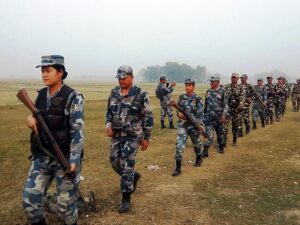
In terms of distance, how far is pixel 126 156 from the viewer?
19.2ft

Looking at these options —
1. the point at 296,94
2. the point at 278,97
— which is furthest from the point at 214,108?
the point at 296,94

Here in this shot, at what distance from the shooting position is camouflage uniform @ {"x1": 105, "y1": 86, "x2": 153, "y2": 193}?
5848 millimetres

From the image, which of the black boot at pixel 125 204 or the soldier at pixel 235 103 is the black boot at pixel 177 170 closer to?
the black boot at pixel 125 204

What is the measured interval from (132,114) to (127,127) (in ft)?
0.78

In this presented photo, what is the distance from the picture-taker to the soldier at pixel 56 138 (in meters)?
4.29

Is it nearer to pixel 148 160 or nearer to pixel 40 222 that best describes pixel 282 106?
pixel 148 160

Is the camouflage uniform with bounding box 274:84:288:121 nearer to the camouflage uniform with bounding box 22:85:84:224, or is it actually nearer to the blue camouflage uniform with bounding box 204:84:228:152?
the blue camouflage uniform with bounding box 204:84:228:152

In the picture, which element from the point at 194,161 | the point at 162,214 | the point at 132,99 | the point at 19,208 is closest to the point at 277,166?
the point at 194,161

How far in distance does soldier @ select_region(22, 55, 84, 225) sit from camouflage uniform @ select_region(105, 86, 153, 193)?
1.51 metres

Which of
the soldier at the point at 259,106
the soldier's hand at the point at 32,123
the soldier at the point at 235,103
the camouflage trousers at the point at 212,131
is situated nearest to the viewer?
the soldier's hand at the point at 32,123

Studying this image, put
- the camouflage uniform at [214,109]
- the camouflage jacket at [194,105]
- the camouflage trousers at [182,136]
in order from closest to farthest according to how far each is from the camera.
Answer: the camouflage trousers at [182,136]
the camouflage jacket at [194,105]
the camouflage uniform at [214,109]

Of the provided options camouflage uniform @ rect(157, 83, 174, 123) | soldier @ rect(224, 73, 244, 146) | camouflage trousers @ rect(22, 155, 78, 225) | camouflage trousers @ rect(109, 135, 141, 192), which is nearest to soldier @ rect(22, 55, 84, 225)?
camouflage trousers @ rect(22, 155, 78, 225)

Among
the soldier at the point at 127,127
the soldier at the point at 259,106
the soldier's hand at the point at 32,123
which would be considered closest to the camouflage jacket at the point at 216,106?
the soldier at the point at 127,127

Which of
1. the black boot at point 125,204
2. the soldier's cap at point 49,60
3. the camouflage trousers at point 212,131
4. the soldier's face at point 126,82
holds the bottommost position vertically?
the black boot at point 125,204
